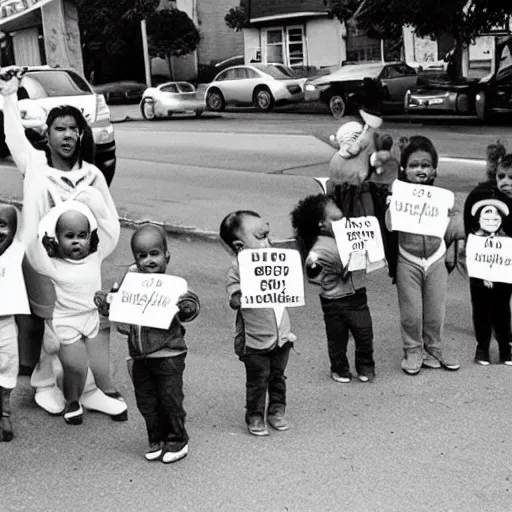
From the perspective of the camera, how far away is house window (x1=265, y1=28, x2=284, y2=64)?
129 ft

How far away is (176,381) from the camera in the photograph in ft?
14.1

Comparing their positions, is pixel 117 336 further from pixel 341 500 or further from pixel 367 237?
pixel 341 500

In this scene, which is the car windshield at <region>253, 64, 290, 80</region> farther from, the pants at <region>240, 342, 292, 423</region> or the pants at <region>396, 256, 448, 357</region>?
the pants at <region>240, 342, 292, 423</region>

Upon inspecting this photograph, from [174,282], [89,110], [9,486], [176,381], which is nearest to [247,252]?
[174,282]

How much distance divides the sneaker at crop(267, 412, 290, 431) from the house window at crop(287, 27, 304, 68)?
35.0m

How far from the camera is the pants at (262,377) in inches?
181

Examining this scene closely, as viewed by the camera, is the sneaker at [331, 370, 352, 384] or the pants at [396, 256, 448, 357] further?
the pants at [396, 256, 448, 357]

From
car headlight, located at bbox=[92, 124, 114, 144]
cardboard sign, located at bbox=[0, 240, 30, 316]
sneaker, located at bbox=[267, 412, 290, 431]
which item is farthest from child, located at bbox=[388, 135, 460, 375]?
car headlight, located at bbox=[92, 124, 114, 144]

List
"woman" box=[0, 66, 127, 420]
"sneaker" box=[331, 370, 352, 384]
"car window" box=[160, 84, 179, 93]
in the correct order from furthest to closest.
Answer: "car window" box=[160, 84, 179, 93] → "sneaker" box=[331, 370, 352, 384] → "woman" box=[0, 66, 127, 420]

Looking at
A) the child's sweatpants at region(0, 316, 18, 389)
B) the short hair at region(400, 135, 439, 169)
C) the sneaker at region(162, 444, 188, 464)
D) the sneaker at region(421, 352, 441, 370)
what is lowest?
the sneaker at region(421, 352, 441, 370)

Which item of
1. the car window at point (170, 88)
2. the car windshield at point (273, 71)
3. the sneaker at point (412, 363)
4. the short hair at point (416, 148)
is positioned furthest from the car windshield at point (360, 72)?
the sneaker at point (412, 363)

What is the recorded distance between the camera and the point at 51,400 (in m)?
5.07

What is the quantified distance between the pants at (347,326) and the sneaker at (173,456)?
1.35 metres

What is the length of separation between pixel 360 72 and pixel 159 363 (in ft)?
77.5
